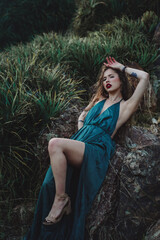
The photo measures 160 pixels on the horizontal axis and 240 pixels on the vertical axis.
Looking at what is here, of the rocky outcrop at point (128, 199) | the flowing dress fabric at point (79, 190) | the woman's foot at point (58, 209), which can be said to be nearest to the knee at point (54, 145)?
the flowing dress fabric at point (79, 190)

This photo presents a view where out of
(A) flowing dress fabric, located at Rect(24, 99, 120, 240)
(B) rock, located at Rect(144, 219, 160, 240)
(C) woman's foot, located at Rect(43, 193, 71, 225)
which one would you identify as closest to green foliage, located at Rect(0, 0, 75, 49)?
(A) flowing dress fabric, located at Rect(24, 99, 120, 240)

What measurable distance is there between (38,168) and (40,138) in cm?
41

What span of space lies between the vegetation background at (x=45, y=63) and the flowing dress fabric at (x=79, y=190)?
1.69ft

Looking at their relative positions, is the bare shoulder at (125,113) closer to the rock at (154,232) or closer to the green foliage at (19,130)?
the green foliage at (19,130)

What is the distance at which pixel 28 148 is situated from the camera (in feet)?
10.4

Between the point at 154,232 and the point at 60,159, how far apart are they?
3.84 ft

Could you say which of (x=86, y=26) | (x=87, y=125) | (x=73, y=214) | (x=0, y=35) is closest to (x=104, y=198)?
(x=73, y=214)

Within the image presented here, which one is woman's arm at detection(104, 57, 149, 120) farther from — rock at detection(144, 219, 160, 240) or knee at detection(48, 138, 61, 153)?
rock at detection(144, 219, 160, 240)

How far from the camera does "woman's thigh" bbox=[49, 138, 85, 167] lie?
239 centimetres

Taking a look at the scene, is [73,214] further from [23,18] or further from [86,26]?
[23,18]

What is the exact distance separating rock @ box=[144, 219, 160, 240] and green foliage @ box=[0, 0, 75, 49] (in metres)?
8.14

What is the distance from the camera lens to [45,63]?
197 inches

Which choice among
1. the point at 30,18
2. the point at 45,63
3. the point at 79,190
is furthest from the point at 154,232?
the point at 30,18

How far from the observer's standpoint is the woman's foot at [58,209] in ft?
7.37
